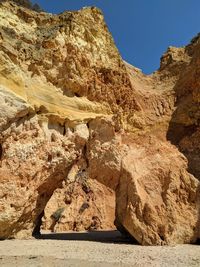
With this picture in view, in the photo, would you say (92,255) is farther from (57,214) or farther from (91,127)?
(57,214)

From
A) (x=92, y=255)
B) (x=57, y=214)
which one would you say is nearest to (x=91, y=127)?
(x=92, y=255)

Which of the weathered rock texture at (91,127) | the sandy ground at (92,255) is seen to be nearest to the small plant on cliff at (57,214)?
the weathered rock texture at (91,127)

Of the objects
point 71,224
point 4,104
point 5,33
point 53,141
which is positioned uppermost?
point 5,33

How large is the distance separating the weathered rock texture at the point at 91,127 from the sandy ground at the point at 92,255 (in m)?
1.32

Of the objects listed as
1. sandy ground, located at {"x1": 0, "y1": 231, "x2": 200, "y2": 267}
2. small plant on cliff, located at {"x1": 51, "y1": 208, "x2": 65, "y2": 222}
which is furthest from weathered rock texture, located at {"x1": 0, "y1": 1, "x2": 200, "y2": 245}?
small plant on cliff, located at {"x1": 51, "y1": 208, "x2": 65, "y2": 222}

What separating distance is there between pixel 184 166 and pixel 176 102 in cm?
500

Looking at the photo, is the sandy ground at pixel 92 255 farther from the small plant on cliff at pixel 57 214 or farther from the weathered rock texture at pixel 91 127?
the small plant on cliff at pixel 57 214

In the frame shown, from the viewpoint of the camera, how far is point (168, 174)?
12742 millimetres

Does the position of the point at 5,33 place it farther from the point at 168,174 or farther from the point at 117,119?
the point at 168,174

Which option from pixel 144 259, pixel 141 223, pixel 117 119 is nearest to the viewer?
pixel 144 259

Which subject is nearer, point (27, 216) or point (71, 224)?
point (27, 216)

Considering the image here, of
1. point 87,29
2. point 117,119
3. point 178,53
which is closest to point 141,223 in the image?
point 117,119

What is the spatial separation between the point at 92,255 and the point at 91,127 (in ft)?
20.8

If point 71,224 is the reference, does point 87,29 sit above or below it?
above
